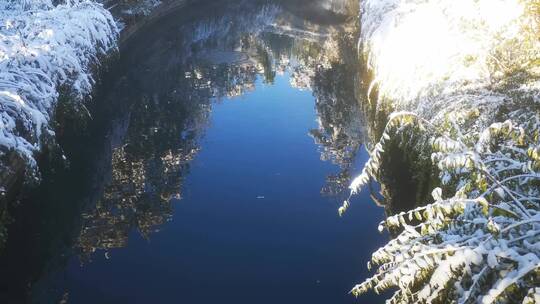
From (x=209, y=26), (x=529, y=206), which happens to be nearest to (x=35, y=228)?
(x=529, y=206)

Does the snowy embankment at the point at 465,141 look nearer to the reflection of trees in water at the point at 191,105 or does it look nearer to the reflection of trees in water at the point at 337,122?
the reflection of trees in water at the point at 337,122

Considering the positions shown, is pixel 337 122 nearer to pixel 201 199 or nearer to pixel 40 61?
pixel 201 199

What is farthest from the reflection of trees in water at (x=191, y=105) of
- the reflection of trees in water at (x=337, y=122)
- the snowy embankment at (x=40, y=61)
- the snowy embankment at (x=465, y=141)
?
the snowy embankment at (x=465, y=141)

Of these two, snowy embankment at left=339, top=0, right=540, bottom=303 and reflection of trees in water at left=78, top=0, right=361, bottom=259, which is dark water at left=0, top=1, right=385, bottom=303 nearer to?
reflection of trees in water at left=78, top=0, right=361, bottom=259

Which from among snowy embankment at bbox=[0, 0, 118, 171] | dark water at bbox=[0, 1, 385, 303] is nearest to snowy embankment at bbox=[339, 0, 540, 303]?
dark water at bbox=[0, 1, 385, 303]

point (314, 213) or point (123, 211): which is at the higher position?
point (123, 211)

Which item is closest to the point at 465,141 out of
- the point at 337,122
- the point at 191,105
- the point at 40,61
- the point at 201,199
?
the point at 201,199

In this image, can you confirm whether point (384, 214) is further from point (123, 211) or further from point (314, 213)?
point (123, 211)
